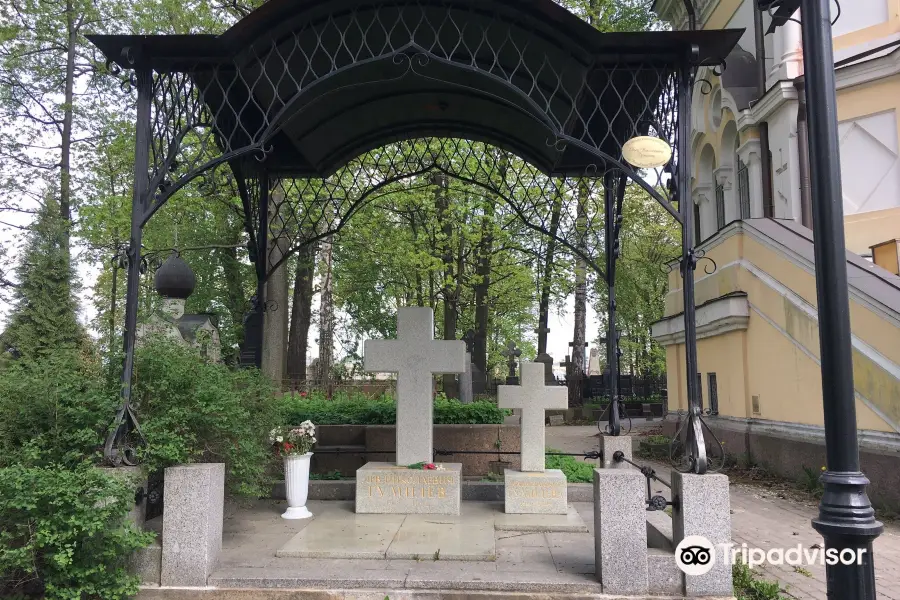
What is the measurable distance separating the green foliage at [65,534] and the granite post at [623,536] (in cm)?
340

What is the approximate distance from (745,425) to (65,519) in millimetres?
11320

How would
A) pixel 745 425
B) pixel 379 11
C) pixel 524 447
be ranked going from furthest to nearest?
pixel 745 425 → pixel 524 447 → pixel 379 11

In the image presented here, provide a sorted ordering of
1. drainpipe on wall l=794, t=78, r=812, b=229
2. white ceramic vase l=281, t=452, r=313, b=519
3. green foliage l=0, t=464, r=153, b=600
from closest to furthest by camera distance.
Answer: green foliage l=0, t=464, r=153, b=600 → white ceramic vase l=281, t=452, r=313, b=519 → drainpipe on wall l=794, t=78, r=812, b=229

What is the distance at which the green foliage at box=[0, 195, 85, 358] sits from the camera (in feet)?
58.4

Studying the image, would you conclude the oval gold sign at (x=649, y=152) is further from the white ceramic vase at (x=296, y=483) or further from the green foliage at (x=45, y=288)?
the green foliage at (x=45, y=288)

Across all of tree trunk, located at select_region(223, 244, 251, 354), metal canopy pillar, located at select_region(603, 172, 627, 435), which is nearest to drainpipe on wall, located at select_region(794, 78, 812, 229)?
metal canopy pillar, located at select_region(603, 172, 627, 435)

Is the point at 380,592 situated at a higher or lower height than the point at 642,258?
lower

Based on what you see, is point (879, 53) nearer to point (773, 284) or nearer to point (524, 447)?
point (773, 284)

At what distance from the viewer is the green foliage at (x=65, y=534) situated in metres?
4.38

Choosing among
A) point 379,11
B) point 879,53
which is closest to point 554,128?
point 379,11

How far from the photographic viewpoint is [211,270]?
88.0ft

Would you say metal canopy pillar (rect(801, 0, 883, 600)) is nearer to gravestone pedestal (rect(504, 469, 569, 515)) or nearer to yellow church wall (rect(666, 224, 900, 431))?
gravestone pedestal (rect(504, 469, 569, 515))

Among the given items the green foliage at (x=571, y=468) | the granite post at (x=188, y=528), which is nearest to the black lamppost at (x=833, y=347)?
the granite post at (x=188, y=528)

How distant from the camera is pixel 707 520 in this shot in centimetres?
492
